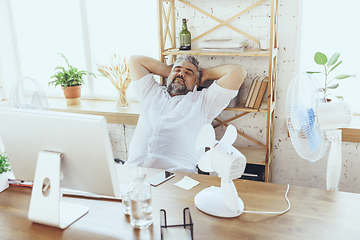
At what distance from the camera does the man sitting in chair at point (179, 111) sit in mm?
2371

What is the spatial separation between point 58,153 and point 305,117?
1077 mm

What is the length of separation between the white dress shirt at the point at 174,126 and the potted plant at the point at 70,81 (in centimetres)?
104

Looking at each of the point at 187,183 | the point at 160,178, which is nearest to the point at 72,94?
the point at 160,178

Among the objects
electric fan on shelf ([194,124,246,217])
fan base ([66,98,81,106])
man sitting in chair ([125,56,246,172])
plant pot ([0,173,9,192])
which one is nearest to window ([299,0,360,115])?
man sitting in chair ([125,56,246,172])

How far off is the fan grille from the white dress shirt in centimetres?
88

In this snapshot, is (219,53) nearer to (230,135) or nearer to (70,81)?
(230,135)

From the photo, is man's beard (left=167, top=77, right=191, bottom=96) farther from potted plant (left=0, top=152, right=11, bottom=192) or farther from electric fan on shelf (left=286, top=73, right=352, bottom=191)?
potted plant (left=0, top=152, right=11, bottom=192)

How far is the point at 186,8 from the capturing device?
284 cm

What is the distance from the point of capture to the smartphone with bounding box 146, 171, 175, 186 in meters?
1.63

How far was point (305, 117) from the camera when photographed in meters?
1.53

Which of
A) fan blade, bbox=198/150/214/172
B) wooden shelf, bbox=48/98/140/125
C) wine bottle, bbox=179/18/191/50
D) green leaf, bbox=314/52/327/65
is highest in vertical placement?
wine bottle, bbox=179/18/191/50

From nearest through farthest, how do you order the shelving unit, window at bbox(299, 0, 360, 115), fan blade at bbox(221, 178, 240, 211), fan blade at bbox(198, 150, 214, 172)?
fan blade at bbox(221, 178, 240, 211)
fan blade at bbox(198, 150, 214, 172)
the shelving unit
window at bbox(299, 0, 360, 115)

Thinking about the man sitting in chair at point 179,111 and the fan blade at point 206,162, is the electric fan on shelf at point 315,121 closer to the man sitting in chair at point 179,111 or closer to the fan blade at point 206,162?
the fan blade at point 206,162

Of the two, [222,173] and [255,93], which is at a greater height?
[255,93]
